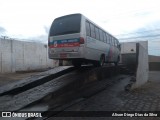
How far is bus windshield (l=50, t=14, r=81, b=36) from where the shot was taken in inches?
368

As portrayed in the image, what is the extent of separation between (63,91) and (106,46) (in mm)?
6817

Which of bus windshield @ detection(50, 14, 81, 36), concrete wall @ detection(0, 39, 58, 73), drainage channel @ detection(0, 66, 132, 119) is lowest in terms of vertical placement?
drainage channel @ detection(0, 66, 132, 119)

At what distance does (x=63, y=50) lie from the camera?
9.49 m

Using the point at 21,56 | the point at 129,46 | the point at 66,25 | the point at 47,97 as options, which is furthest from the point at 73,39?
the point at 129,46

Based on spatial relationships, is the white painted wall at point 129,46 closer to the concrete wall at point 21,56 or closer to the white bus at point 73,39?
the concrete wall at point 21,56

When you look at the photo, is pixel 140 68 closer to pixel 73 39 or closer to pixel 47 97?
pixel 73 39

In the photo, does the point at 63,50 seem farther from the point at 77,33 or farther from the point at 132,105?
the point at 132,105

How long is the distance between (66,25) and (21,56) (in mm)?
17267

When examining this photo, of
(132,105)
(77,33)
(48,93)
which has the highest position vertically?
(77,33)

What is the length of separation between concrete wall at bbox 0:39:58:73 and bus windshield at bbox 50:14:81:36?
14592 millimetres

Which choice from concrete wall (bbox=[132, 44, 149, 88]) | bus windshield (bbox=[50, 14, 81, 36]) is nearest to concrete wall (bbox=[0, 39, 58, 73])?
bus windshield (bbox=[50, 14, 81, 36])

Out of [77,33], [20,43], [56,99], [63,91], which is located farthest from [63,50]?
[20,43]

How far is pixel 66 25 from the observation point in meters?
9.66

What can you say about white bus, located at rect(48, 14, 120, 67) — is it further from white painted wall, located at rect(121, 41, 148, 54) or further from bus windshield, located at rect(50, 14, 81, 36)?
white painted wall, located at rect(121, 41, 148, 54)
